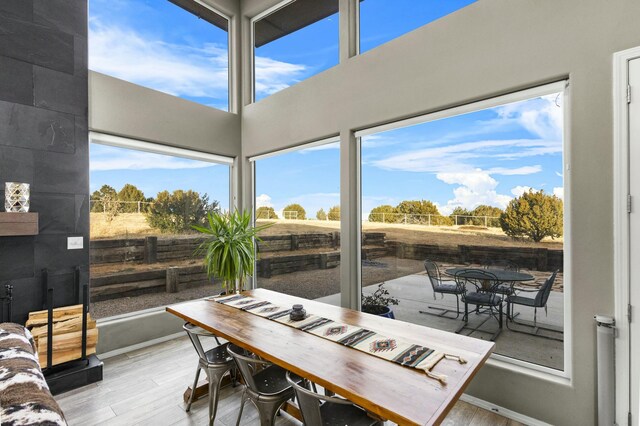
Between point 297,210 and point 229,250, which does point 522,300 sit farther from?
point 229,250

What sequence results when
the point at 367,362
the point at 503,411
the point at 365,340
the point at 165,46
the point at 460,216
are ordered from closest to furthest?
the point at 367,362 < the point at 365,340 < the point at 503,411 < the point at 460,216 < the point at 165,46

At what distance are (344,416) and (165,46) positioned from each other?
4.46 meters

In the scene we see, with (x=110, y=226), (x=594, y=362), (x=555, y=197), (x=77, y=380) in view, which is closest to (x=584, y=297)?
(x=594, y=362)

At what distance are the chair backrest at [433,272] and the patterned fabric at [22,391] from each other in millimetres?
2608

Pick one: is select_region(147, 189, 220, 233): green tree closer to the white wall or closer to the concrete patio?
the concrete patio

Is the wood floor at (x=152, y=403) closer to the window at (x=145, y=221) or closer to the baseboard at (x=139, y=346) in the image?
the baseboard at (x=139, y=346)

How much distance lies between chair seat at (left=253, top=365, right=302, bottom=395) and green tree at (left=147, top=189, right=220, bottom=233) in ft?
8.45

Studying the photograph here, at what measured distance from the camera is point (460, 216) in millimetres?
2707

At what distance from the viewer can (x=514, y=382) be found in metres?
2.30

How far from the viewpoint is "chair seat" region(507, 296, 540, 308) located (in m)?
2.41

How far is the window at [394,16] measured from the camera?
2816 millimetres

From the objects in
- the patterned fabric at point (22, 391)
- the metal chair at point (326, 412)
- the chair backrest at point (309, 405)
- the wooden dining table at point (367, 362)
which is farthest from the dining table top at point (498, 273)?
the patterned fabric at point (22, 391)

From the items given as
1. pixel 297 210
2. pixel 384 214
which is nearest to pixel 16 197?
pixel 297 210

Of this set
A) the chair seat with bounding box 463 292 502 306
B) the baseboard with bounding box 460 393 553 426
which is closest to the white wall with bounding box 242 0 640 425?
the baseboard with bounding box 460 393 553 426
